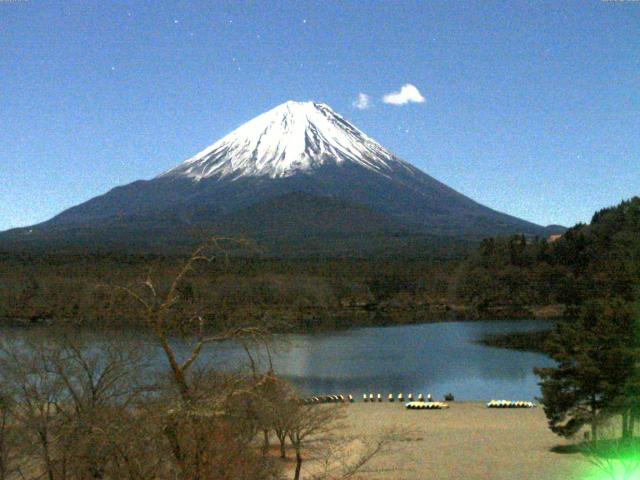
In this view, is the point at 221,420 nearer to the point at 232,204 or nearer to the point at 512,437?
the point at 512,437

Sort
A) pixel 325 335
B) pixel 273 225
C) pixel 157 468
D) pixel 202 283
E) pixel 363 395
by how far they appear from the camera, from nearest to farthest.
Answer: pixel 157 468 → pixel 363 395 → pixel 325 335 → pixel 202 283 → pixel 273 225

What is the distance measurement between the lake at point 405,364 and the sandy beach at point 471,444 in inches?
110

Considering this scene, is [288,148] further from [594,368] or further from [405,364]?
[594,368]

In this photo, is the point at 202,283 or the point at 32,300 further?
the point at 202,283

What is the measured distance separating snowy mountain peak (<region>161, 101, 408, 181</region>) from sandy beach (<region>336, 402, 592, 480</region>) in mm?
129085

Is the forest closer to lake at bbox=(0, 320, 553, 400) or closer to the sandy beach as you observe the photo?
lake at bbox=(0, 320, 553, 400)

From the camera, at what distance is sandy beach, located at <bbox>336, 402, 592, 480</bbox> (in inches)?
525

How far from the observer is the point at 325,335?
4266cm

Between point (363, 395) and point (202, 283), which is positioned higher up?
point (202, 283)

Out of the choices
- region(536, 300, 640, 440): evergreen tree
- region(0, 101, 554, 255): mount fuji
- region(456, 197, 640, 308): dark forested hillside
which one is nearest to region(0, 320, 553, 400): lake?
region(536, 300, 640, 440): evergreen tree

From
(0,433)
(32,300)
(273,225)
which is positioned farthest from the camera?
(273,225)

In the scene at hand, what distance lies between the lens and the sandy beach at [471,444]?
13.3 metres

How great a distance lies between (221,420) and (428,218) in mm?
131952

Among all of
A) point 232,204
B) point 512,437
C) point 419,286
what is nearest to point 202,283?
point 419,286
